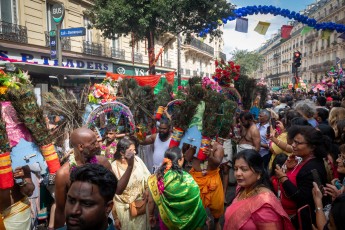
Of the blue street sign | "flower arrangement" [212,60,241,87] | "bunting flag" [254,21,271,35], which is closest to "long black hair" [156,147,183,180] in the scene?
"flower arrangement" [212,60,241,87]

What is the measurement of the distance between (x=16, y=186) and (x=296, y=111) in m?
5.00

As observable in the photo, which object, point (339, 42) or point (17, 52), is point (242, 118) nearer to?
point (17, 52)

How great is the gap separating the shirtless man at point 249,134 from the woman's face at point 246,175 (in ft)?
8.90

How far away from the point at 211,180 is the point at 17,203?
7.85ft

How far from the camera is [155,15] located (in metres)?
13.4

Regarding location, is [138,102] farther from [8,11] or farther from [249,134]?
[8,11]

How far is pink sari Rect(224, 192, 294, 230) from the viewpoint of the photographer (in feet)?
7.24

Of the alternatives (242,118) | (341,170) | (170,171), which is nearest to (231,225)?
(170,171)

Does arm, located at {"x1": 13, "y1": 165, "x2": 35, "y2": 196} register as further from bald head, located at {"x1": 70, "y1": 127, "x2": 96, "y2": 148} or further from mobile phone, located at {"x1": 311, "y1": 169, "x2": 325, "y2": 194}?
mobile phone, located at {"x1": 311, "y1": 169, "x2": 325, "y2": 194}

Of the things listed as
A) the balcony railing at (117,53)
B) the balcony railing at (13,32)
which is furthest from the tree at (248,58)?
the balcony railing at (13,32)

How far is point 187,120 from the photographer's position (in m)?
3.72

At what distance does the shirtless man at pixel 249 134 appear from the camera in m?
5.23

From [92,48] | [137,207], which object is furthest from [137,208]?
[92,48]

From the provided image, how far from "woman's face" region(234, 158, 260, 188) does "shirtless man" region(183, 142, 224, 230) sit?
1.25 m
